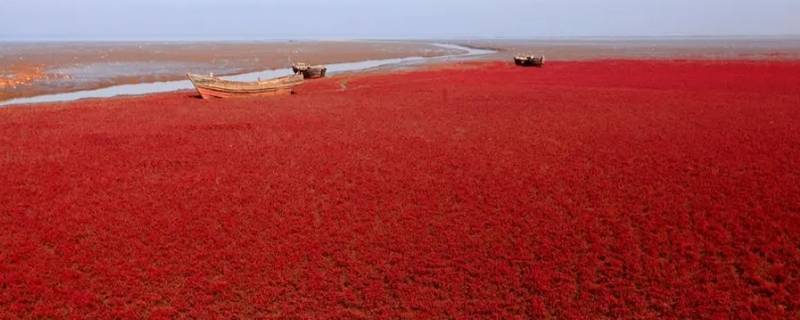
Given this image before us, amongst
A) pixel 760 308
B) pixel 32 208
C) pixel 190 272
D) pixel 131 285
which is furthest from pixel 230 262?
pixel 760 308

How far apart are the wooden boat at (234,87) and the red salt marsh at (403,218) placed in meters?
6.52

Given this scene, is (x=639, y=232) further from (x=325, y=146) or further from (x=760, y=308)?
(x=325, y=146)

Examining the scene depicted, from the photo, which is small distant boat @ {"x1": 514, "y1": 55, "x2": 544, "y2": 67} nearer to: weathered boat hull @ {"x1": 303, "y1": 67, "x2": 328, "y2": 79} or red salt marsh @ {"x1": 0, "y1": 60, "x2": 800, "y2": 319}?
weathered boat hull @ {"x1": 303, "y1": 67, "x2": 328, "y2": 79}

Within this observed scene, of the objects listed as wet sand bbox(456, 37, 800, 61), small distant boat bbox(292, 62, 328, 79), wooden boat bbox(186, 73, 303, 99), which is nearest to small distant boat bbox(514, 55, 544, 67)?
small distant boat bbox(292, 62, 328, 79)

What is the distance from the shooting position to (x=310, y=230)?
818cm

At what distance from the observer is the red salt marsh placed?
643 cm

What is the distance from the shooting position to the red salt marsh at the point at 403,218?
21.1 feet

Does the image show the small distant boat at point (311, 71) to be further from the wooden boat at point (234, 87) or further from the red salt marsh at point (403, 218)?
the red salt marsh at point (403, 218)

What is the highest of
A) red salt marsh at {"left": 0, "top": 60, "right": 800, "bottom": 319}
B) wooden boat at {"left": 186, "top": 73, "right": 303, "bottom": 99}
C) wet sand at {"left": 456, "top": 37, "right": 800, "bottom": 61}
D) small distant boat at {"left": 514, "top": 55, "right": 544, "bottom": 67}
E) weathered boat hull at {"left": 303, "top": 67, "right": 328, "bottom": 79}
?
wet sand at {"left": 456, "top": 37, "right": 800, "bottom": 61}

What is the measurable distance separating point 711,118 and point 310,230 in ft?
44.5

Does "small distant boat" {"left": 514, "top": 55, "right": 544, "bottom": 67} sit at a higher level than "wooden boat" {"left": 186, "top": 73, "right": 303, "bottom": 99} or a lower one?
higher

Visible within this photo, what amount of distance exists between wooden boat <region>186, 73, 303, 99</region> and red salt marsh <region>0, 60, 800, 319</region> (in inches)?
257

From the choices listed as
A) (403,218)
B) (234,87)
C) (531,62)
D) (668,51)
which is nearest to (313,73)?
(234,87)

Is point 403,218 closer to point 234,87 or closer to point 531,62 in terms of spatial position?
Answer: point 234,87
